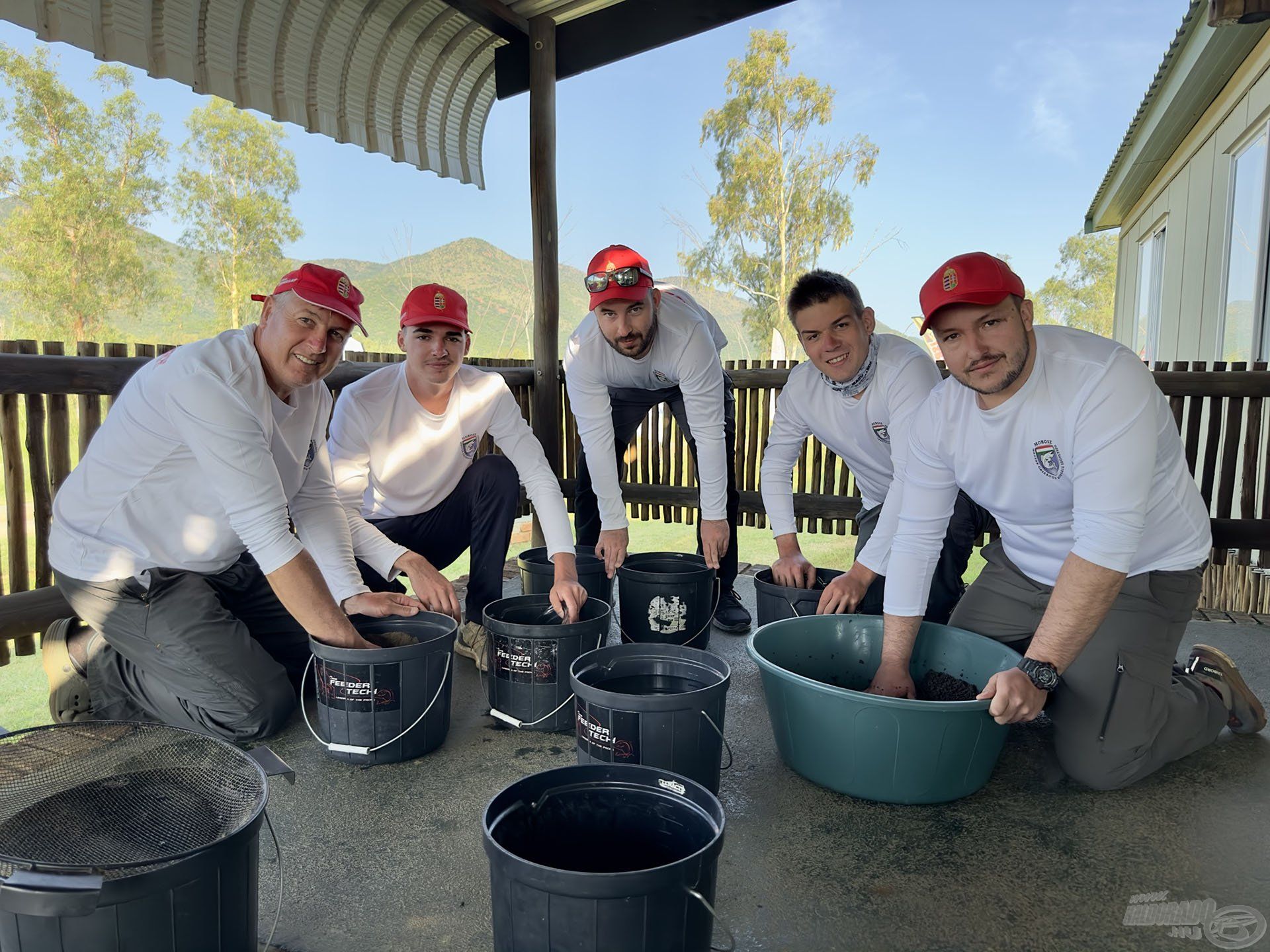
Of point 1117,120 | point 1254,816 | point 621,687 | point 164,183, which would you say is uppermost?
point 1117,120

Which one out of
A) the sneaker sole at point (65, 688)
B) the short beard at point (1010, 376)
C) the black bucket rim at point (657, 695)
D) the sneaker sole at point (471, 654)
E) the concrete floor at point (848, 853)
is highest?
the short beard at point (1010, 376)

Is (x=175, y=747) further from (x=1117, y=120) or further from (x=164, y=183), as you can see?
(x=1117, y=120)

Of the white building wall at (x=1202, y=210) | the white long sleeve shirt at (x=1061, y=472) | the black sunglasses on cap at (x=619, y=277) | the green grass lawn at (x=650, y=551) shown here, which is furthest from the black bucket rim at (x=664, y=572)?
the white building wall at (x=1202, y=210)

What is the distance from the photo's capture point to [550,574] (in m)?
3.33

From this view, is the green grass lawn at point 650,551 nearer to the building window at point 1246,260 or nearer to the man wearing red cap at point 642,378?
the man wearing red cap at point 642,378

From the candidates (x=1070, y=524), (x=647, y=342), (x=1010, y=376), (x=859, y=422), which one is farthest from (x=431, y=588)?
(x=1070, y=524)

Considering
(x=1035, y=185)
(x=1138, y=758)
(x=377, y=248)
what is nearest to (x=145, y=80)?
(x=377, y=248)

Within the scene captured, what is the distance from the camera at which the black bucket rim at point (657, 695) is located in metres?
1.98

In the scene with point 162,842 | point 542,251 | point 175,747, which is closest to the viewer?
point 162,842

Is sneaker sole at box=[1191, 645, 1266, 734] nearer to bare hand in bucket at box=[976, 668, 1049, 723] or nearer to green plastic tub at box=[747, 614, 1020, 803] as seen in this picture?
green plastic tub at box=[747, 614, 1020, 803]

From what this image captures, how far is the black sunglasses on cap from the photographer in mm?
3201

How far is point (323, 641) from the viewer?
7.67ft

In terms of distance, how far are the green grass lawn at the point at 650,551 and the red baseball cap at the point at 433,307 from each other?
1.60m

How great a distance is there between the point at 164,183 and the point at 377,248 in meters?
14.9
